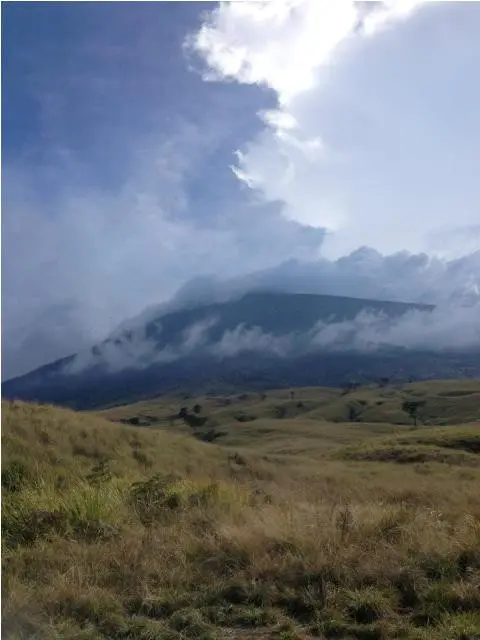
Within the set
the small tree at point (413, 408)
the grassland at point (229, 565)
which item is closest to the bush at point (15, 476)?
the grassland at point (229, 565)

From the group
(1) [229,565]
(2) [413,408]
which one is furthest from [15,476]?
(2) [413,408]

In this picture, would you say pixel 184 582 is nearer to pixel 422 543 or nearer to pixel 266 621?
pixel 266 621

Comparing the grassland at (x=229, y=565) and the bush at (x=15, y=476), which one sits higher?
the bush at (x=15, y=476)

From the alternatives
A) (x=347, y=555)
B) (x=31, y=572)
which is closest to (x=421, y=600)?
(x=347, y=555)

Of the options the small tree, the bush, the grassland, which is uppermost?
the bush

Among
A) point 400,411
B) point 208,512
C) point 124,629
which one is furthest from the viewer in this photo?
point 400,411

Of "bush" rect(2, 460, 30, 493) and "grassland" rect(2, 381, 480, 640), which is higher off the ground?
"bush" rect(2, 460, 30, 493)

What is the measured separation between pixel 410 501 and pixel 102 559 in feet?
21.6

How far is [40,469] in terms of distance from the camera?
1472cm

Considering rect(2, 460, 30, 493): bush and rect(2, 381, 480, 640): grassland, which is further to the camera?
rect(2, 460, 30, 493): bush

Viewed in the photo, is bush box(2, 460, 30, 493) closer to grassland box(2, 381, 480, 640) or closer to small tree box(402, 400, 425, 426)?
grassland box(2, 381, 480, 640)

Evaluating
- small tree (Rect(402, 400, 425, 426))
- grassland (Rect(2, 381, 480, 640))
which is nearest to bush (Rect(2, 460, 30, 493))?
grassland (Rect(2, 381, 480, 640))

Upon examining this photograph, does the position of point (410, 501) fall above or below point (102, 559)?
below

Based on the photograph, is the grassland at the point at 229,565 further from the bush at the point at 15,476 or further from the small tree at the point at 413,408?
the small tree at the point at 413,408
